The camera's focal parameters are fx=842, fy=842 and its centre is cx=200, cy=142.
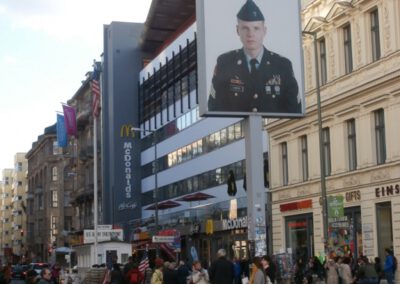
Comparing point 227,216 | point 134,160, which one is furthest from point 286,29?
point 134,160

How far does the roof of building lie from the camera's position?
71.0m

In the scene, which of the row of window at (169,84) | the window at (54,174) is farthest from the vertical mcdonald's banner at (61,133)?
the window at (54,174)

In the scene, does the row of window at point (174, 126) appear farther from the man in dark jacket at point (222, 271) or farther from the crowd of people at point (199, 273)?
the man in dark jacket at point (222, 271)

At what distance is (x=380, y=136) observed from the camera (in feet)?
121

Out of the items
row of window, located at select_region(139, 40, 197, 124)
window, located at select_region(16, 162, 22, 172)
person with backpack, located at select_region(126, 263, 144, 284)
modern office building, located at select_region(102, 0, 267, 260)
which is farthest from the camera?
window, located at select_region(16, 162, 22, 172)

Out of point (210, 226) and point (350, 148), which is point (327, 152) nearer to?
point (350, 148)

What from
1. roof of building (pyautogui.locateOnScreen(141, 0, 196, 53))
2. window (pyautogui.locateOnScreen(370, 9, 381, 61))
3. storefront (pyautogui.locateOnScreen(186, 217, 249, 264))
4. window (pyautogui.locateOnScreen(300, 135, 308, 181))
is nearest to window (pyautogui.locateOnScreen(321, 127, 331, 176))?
window (pyautogui.locateOnScreen(300, 135, 308, 181))

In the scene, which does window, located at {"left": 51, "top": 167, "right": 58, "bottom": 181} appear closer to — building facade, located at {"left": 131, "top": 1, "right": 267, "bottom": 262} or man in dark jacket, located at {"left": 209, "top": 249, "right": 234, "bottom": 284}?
building facade, located at {"left": 131, "top": 1, "right": 267, "bottom": 262}

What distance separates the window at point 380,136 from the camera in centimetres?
3662

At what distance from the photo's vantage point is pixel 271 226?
47.7m

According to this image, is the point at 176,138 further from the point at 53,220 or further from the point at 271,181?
the point at 53,220

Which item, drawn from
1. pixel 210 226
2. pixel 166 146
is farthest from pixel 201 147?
pixel 166 146

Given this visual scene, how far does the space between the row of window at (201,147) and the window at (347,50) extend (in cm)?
1385

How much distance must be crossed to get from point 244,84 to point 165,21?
4597cm
